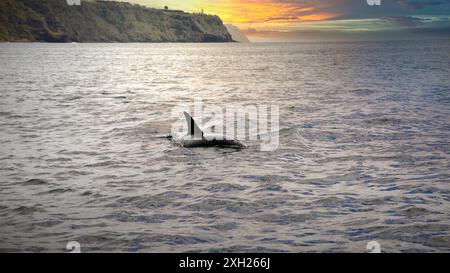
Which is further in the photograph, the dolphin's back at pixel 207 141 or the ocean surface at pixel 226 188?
the dolphin's back at pixel 207 141

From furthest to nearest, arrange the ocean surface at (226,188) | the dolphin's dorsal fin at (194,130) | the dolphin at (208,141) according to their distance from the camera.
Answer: the dolphin's dorsal fin at (194,130)
the dolphin at (208,141)
the ocean surface at (226,188)

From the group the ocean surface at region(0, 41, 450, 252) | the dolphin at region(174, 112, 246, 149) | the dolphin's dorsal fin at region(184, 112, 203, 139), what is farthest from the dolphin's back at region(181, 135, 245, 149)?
the ocean surface at region(0, 41, 450, 252)

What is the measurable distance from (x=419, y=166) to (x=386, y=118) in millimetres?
11928

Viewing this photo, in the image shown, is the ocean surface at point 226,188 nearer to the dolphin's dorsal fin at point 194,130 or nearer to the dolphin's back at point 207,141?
the dolphin's back at point 207,141

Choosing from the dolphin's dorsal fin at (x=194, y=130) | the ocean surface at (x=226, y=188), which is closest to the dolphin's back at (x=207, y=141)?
the dolphin's dorsal fin at (x=194, y=130)

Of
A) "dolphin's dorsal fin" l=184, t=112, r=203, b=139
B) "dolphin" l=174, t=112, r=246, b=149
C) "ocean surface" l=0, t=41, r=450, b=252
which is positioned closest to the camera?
"ocean surface" l=0, t=41, r=450, b=252

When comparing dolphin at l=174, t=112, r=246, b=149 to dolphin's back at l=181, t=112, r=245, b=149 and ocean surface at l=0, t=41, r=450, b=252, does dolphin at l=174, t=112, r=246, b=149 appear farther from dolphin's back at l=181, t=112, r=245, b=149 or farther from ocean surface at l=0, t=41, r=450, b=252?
ocean surface at l=0, t=41, r=450, b=252

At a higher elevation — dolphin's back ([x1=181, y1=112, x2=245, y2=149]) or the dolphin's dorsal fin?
the dolphin's dorsal fin

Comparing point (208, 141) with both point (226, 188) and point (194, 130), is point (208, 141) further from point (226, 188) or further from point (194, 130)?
point (226, 188)

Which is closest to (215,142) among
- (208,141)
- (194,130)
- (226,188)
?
(208,141)
